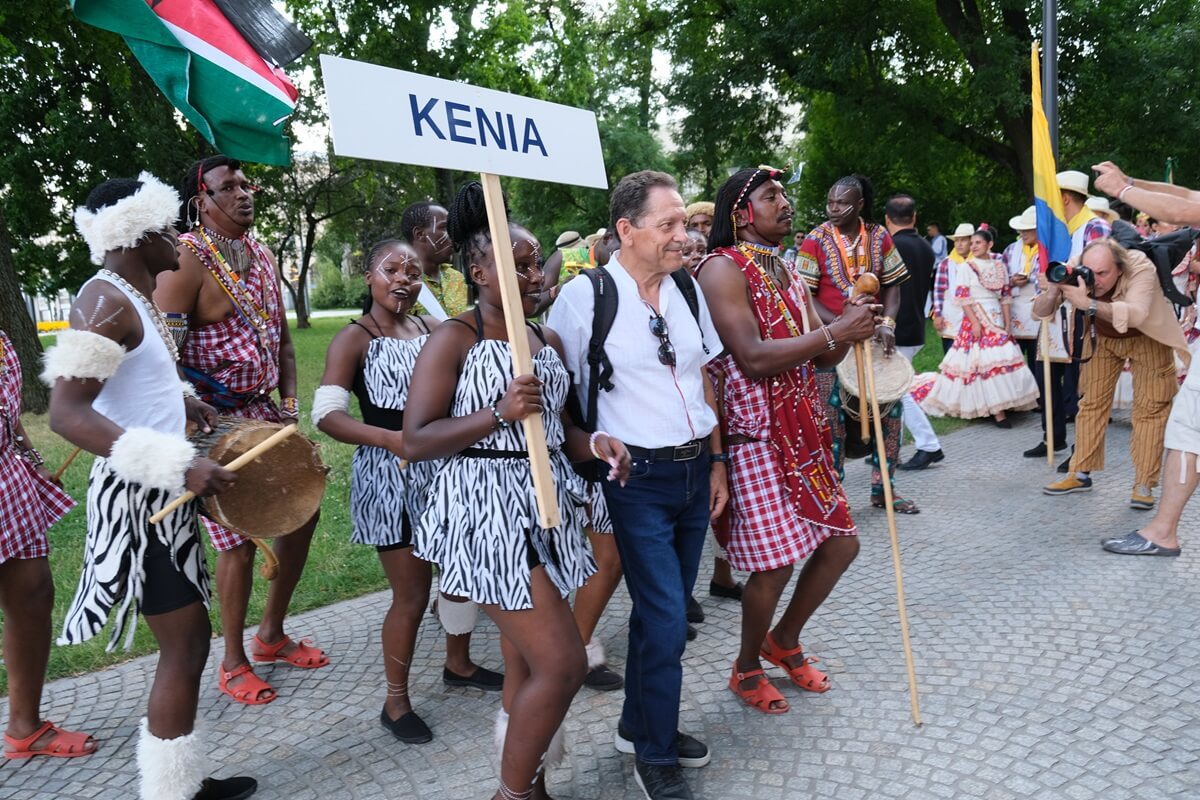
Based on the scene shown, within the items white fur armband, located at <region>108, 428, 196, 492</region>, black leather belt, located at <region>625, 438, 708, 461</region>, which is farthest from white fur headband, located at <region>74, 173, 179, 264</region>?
black leather belt, located at <region>625, 438, 708, 461</region>

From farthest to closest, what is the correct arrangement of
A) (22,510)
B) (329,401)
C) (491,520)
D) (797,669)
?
(797,669), (329,401), (22,510), (491,520)

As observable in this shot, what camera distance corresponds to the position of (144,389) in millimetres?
2902

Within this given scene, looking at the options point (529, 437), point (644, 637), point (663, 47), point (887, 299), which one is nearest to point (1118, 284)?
point (887, 299)

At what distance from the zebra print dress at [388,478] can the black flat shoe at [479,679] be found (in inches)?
31.5

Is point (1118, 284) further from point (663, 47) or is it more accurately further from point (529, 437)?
point (663, 47)

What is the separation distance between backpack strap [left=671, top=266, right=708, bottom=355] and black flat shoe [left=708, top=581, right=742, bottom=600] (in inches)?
88.0

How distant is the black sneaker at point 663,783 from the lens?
3020 mm

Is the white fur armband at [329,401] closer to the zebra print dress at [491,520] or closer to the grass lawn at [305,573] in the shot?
the zebra print dress at [491,520]

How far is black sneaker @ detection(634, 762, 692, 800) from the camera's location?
3.02 metres

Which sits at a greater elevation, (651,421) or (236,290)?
(236,290)

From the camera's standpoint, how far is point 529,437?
2.58 metres

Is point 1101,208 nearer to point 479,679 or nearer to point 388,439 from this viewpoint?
point 479,679

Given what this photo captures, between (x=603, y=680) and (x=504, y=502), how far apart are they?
66.1 inches

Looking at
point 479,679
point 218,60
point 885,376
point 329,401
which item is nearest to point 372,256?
point 329,401
